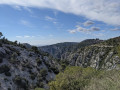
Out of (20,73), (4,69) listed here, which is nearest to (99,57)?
(20,73)

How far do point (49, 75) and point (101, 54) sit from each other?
66413 mm

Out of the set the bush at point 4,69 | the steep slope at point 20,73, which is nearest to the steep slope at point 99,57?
the steep slope at point 20,73

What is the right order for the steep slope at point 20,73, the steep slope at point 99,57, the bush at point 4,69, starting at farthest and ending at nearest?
the steep slope at point 99,57, the bush at point 4,69, the steep slope at point 20,73

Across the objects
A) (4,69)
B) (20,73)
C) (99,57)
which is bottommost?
(99,57)

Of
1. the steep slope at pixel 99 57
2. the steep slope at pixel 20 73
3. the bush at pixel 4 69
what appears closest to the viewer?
the steep slope at pixel 20 73

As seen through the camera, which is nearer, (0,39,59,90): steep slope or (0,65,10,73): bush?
(0,39,59,90): steep slope

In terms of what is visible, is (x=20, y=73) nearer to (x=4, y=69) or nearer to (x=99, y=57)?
(x=4, y=69)

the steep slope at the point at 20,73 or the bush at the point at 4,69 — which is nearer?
the steep slope at the point at 20,73

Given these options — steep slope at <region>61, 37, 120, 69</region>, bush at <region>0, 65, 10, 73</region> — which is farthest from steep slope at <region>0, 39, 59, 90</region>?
steep slope at <region>61, 37, 120, 69</region>

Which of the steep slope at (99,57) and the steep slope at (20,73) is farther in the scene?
the steep slope at (99,57)

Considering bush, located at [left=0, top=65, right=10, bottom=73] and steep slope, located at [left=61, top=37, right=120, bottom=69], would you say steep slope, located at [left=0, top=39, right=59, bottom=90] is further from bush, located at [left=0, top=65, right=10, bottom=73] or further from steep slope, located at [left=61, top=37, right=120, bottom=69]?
steep slope, located at [left=61, top=37, right=120, bottom=69]

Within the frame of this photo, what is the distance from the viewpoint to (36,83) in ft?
102

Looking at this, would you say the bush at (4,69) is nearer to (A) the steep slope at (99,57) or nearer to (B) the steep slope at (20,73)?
(B) the steep slope at (20,73)

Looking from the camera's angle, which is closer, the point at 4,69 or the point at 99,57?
the point at 4,69
